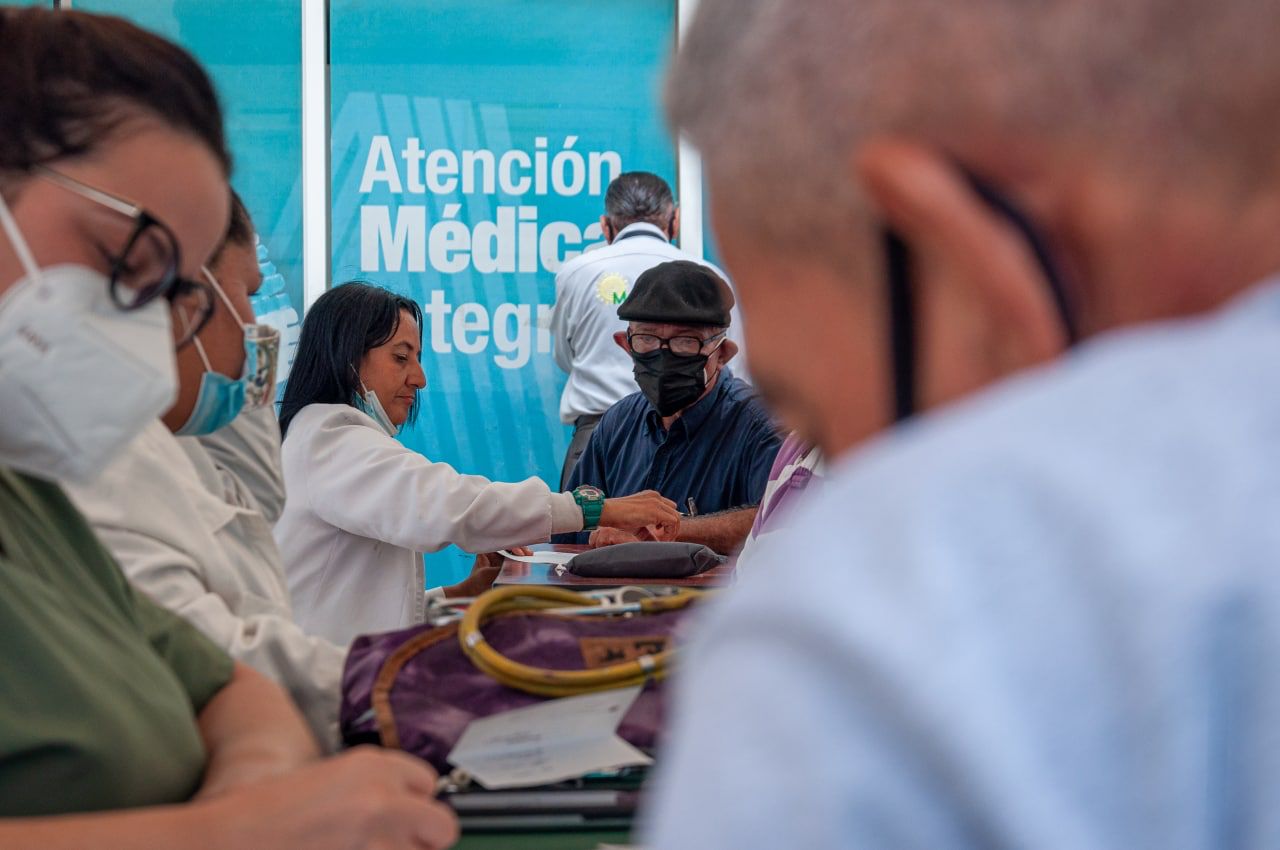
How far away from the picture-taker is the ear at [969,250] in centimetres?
38

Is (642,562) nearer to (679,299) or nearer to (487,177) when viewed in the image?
(679,299)

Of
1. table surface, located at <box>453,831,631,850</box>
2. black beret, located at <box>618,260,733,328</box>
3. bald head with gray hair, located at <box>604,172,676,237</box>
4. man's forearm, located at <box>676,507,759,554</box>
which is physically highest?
bald head with gray hair, located at <box>604,172,676,237</box>

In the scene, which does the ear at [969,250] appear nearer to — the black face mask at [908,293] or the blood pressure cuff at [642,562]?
the black face mask at [908,293]

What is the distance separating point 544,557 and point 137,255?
7.59ft

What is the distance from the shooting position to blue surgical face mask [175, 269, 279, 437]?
2041 mm

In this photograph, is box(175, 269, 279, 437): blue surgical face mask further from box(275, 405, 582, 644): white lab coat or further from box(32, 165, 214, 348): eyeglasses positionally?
box(275, 405, 582, 644): white lab coat

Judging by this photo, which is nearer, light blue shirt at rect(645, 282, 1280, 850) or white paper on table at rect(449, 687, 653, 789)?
light blue shirt at rect(645, 282, 1280, 850)

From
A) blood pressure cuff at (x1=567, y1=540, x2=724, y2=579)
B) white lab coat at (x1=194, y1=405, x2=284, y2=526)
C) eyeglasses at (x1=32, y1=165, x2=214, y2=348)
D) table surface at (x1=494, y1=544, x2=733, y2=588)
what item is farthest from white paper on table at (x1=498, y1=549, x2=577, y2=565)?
eyeglasses at (x1=32, y1=165, x2=214, y2=348)

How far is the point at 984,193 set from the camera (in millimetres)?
383

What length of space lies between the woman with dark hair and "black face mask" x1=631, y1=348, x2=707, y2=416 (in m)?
2.71

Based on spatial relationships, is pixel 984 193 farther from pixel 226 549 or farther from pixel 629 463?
pixel 629 463

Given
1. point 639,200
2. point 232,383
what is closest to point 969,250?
point 232,383

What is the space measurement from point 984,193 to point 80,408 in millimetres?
1083

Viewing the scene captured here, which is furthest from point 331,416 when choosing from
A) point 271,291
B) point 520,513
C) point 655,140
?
point 655,140
